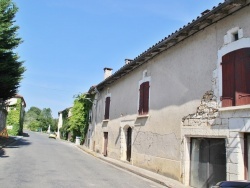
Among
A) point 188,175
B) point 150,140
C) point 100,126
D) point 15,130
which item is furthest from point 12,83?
point 15,130

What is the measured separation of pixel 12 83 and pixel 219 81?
15.4 meters

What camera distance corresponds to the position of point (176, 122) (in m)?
11.2

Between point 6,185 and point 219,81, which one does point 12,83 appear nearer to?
point 6,185

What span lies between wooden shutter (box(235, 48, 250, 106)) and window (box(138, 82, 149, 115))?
6221 millimetres

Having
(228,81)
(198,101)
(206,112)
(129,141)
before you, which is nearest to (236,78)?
(228,81)

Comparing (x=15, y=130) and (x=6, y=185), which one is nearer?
(x=6, y=185)

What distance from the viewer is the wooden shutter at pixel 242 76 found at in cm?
801

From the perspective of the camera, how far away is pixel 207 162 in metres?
9.48

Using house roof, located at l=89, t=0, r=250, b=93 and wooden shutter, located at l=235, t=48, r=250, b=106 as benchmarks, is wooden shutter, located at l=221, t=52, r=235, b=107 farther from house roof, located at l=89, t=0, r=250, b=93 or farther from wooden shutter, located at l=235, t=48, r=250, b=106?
house roof, located at l=89, t=0, r=250, b=93

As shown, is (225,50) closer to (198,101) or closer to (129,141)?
(198,101)

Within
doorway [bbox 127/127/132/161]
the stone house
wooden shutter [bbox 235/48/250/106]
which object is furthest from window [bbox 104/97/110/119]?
wooden shutter [bbox 235/48/250/106]

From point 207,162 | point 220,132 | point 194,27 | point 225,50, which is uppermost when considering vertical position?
point 194,27

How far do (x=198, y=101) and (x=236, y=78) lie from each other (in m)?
1.87

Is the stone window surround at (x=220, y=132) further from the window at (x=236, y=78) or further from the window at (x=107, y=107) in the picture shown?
the window at (x=107, y=107)
